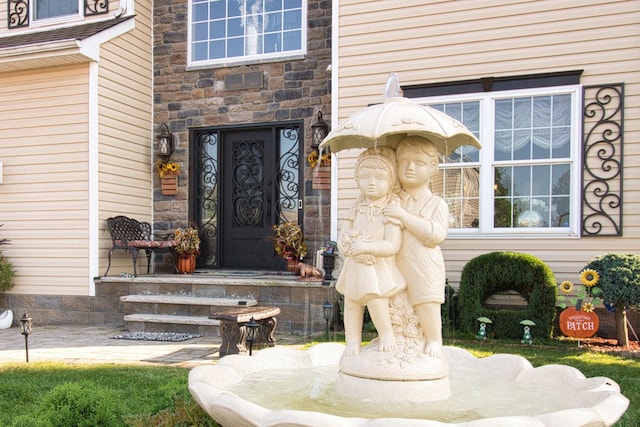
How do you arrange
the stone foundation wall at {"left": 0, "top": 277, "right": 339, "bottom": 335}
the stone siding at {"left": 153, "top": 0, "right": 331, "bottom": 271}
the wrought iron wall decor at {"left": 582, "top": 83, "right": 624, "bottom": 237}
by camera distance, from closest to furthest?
the wrought iron wall decor at {"left": 582, "top": 83, "right": 624, "bottom": 237} < the stone foundation wall at {"left": 0, "top": 277, "right": 339, "bottom": 335} < the stone siding at {"left": 153, "top": 0, "right": 331, "bottom": 271}

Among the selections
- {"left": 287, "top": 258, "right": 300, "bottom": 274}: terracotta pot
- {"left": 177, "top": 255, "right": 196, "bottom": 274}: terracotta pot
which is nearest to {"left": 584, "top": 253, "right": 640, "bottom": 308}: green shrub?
{"left": 287, "top": 258, "right": 300, "bottom": 274}: terracotta pot

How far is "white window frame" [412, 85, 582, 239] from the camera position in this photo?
260 inches

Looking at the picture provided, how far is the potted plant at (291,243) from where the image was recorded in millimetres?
8391

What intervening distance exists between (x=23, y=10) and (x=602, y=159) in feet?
30.9

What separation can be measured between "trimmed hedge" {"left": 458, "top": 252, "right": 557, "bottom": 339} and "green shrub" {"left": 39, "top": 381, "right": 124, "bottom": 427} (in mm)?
4539

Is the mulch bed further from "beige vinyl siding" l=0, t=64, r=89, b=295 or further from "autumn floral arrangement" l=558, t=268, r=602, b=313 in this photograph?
"beige vinyl siding" l=0, t=64, r=89, b=295

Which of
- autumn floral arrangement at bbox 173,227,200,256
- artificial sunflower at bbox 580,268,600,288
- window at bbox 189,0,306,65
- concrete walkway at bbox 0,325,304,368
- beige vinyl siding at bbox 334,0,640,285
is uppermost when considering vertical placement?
window at bbox 189,0,306,65

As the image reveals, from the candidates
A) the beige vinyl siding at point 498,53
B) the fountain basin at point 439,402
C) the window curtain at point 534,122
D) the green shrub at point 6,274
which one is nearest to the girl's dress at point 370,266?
the fountain basin at point 439,402

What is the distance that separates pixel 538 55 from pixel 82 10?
287 inches

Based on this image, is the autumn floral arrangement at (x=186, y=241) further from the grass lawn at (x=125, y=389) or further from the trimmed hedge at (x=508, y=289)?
the trimmed hedge at (x=508, y=289)

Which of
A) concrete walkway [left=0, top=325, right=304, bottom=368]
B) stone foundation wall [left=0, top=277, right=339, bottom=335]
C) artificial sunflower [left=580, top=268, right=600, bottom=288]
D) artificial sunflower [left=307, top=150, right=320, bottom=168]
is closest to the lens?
concrete walkway [left=0, top=325, right=304, bottom=368]

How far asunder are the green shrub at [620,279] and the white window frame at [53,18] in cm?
875

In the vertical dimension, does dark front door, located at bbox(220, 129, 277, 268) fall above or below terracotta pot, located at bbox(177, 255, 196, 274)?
above

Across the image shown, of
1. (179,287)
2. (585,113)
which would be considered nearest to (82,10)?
(179,287)
